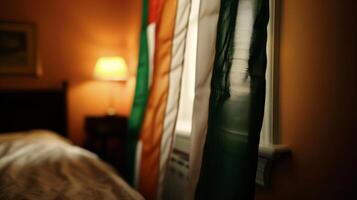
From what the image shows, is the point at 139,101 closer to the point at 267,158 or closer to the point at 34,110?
the point at 267,158

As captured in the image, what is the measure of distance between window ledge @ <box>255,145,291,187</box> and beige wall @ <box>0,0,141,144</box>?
1985 millimetres

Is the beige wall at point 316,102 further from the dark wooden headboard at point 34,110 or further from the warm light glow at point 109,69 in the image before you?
the dark wooden headboard at point 34,110

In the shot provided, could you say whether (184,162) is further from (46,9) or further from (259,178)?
(46,9)

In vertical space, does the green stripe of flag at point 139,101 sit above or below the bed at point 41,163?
above

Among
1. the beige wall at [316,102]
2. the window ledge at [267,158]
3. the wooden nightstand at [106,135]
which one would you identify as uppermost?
the beige wall at [316,102]

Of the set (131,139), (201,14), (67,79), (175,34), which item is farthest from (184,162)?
(67,79)

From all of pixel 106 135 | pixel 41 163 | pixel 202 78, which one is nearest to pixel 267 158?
pixel 202 78

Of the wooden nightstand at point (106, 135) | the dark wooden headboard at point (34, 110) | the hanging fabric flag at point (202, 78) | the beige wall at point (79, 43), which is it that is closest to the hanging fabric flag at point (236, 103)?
the hanging fabric flag at point (202, 78)

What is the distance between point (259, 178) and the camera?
49.7 inches

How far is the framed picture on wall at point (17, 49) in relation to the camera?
274 centimetres

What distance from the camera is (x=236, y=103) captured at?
1179mm

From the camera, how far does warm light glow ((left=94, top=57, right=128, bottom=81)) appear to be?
2.82m

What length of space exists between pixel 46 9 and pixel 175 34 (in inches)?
73.9

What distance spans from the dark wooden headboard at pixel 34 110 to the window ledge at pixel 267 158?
7.33 feet
